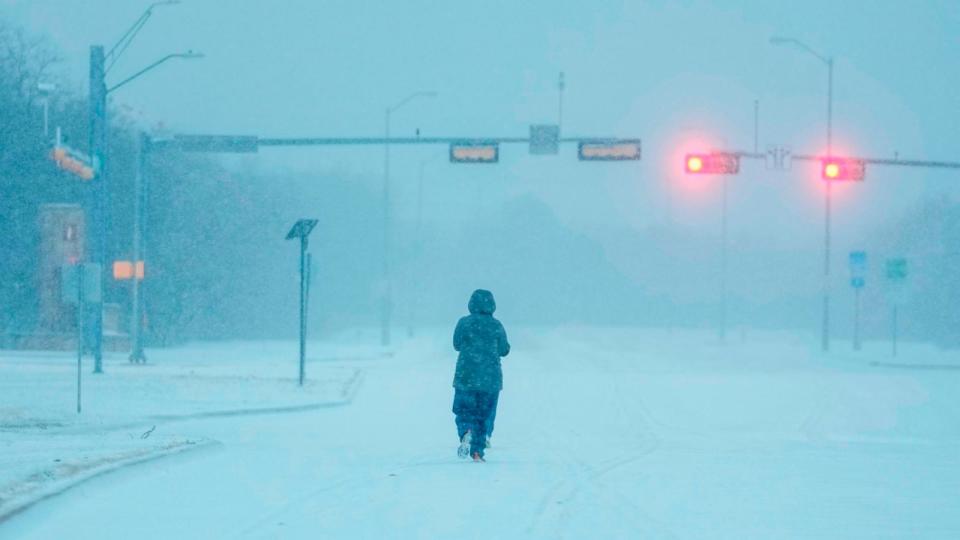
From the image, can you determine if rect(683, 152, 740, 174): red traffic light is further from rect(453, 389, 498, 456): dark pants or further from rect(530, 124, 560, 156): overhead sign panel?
rect(453, 389, 498, 456): dark pants

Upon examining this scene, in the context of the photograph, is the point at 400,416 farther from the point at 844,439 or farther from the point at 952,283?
the point at 952,283

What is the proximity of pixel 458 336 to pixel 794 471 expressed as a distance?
3.89 meters

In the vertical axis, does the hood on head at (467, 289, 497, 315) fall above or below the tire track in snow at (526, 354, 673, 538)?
above

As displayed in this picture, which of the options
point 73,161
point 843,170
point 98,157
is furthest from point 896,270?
point 73,161

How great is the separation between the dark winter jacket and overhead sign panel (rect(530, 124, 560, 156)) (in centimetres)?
1920

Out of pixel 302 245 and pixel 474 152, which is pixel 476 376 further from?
pixel 474 152

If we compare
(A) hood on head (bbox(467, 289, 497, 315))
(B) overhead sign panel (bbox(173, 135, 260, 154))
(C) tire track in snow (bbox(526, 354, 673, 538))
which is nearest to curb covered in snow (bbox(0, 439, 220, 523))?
(A) hood on head (bbox(467, 289, 497, 315))

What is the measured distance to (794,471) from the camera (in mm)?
14219

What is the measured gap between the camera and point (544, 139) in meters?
33.9

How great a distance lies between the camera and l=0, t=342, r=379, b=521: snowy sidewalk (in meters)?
12.7

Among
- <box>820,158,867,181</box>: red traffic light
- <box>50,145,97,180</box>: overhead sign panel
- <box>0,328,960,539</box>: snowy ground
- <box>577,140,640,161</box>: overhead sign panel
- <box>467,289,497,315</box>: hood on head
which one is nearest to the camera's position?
<box>0,328,960,539</box>: snowy ground

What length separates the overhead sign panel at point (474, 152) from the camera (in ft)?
110

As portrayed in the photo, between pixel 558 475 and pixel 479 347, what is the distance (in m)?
1.96

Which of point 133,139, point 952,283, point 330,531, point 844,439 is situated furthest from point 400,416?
point 952,283
